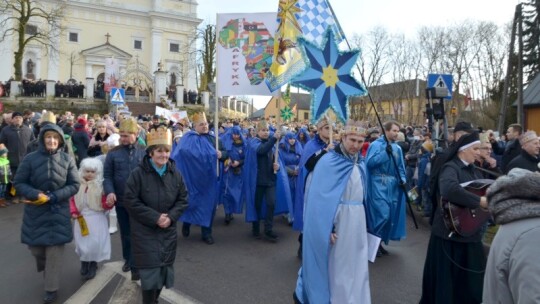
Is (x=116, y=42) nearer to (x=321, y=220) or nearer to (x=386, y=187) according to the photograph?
(x=386, y=187)

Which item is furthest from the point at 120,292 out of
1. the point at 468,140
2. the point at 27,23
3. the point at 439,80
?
the point at 27,23

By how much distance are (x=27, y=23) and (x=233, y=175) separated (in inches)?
1785

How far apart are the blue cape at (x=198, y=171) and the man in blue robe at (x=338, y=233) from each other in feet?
11.3

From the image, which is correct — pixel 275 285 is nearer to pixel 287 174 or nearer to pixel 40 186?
pixel 40 186

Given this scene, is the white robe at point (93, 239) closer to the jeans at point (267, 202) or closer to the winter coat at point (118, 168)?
the winter coat at point (118, 168)

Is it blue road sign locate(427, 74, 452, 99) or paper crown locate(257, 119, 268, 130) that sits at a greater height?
blue road sign locate(427, 74, 452, 99)

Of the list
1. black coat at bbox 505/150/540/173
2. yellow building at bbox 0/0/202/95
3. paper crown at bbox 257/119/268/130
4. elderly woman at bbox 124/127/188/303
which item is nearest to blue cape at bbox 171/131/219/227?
paper crown at bbox 257/119/268/130

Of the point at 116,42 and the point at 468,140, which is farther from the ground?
the point at 116,42

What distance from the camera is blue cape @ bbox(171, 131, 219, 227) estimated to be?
7.38 meters

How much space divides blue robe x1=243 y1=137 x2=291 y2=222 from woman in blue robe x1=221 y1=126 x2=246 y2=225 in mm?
609

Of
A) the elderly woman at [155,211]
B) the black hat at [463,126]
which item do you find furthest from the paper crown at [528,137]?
the elderly woman at [155,211]

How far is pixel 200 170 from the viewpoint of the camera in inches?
293

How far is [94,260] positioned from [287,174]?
4.15 m

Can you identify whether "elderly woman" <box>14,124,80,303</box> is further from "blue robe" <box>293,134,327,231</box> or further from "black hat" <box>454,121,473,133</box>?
"black hat" <box>454,121,473,133</box>
